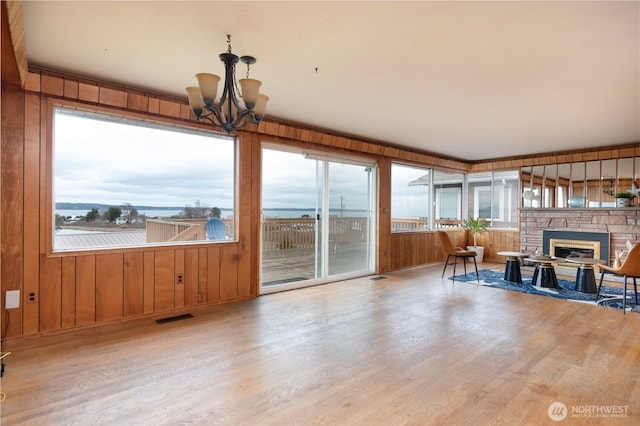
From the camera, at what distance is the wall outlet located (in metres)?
2.84

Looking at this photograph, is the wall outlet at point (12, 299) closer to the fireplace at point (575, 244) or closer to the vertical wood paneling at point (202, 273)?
the vertical wood paneling at point (202, 273)

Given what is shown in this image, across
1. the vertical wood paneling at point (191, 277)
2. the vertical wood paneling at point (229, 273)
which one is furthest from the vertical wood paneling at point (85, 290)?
the vertical wood paneling at point (229, 273)

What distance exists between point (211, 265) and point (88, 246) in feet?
4.12

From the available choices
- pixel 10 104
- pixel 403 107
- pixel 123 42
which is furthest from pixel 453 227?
pixel 10 104

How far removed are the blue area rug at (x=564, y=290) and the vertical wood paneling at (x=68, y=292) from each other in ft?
17.2

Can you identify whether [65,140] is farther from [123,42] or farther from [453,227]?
[453,227]

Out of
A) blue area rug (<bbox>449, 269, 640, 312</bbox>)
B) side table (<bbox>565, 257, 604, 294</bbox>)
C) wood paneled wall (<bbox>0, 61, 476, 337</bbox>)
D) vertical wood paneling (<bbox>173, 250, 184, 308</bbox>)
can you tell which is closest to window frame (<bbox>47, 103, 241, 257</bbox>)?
wood paneled wall (<bbox>0, 61, 476, 337</bbox>)

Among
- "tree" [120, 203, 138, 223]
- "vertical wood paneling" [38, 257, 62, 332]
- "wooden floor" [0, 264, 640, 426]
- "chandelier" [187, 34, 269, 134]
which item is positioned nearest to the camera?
"wooden floor" [0, 264, 640, 426]

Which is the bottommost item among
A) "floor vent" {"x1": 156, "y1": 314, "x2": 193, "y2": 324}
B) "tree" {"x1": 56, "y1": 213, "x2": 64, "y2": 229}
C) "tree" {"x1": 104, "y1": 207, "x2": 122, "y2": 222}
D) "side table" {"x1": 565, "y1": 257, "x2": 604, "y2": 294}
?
"floor vent" {"x1": 156, "y1": 314, "x2": 193, "y2": 324}

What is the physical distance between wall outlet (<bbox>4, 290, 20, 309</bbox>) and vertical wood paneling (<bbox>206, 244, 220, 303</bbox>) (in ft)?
5.57

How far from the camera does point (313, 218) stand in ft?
16.7

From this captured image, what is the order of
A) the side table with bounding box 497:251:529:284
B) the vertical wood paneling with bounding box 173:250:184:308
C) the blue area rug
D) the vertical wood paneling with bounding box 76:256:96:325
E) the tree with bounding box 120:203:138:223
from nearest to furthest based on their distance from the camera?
the vertical wood paneling with bounding box 76:256:96:325, the tree with bounding box 120:203:138:223, the vertical wood paneling with bounding box 173:250:184:308, the blue area rug, the side table with bounding box 497:251:529:284

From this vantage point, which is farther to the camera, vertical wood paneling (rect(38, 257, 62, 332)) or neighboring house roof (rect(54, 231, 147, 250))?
neighboring house roof (rect(54, 231, 147, 250))

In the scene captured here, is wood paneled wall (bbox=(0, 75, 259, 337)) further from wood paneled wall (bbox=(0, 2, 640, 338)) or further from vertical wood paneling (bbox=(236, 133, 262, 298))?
vertical wood paneling (bbox=(236, 133, 262, 298))
